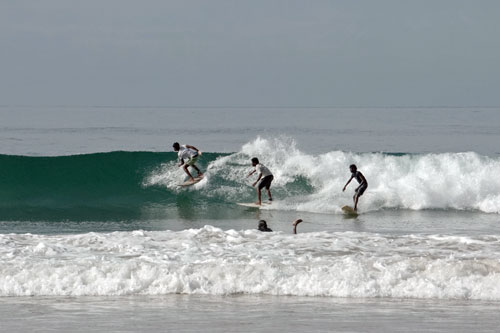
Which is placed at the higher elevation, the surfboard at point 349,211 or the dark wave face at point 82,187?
the dark wave face at point 82,187

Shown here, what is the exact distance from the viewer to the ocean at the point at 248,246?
872 centimetres

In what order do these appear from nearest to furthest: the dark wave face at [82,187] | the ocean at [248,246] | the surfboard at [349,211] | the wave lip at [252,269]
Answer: the ocean at [248,246], the wave lip at [252,269], the surfboard at [349,211], the dark wave face at [82,187]

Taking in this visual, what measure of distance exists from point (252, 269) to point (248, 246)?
5.81ft

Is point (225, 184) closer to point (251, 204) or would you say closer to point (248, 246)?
point (251, 204)

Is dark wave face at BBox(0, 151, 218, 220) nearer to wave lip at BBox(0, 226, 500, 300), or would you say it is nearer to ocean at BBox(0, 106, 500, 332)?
ocean at BBox(0, 106, 500, 332)

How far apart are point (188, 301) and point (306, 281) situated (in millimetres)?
1630

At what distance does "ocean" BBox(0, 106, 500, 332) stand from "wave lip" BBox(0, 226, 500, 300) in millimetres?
26

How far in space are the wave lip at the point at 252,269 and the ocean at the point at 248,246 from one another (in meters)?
0.03

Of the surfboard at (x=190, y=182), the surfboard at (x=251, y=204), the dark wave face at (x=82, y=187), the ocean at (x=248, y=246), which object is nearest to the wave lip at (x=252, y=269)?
the ocean at (x=248, y=246)

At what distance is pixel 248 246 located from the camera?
40.2 ft

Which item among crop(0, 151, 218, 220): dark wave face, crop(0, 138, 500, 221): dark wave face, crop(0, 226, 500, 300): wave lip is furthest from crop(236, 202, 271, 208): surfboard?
crop(0, 226, 500, 300): wave lip

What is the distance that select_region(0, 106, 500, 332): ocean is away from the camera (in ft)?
28.6

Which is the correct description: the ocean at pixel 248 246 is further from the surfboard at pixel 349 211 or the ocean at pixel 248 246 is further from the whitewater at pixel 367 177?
the surfboard at pixel 349 211

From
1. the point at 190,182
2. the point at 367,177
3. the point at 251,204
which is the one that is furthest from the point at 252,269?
the point at 367,177
